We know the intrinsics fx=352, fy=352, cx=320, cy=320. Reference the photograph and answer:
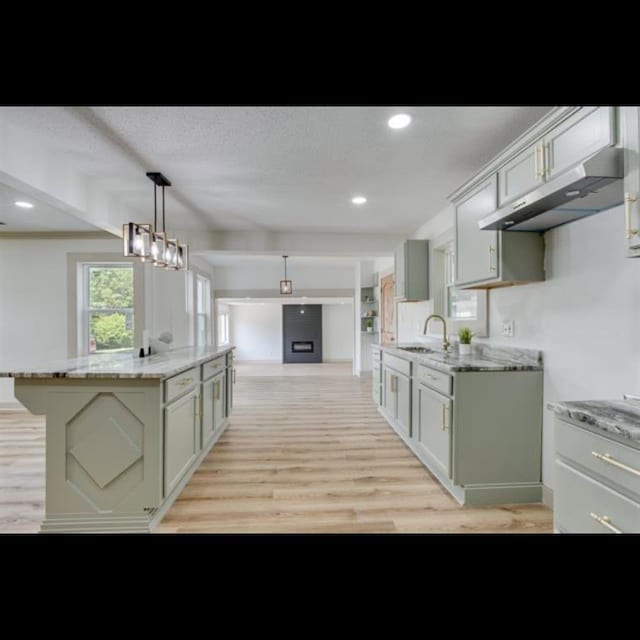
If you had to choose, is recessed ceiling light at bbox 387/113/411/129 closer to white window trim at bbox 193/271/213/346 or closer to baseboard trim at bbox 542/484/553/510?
baseboard trim at bbox 542/484/553/510

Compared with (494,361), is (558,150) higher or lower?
higher

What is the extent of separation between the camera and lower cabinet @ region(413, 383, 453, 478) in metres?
2.46

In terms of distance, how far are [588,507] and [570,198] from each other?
1.41m

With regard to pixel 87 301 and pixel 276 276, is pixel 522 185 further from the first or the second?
pixel 276 276

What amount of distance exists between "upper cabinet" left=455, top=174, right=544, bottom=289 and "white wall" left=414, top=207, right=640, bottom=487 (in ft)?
0.31

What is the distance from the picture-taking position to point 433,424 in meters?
2.73

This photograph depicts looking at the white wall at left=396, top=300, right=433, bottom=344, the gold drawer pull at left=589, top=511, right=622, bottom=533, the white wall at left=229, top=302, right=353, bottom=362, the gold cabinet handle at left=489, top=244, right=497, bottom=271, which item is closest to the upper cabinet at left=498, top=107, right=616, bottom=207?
the gold cabinet handle at left=489, top=244, right=497, bottom=271

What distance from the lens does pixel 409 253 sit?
4523 millimetres

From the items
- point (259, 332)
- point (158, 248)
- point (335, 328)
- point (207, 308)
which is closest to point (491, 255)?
point (158, 248)

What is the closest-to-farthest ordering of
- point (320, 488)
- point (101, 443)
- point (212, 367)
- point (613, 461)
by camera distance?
point (613, 461) < point (101, 443) < point (320, 488) < point (212, 367)
